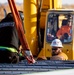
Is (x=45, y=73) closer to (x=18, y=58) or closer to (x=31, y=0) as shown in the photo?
(x=18, y=58)

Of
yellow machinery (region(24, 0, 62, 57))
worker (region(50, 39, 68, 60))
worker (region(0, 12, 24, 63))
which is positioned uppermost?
worker (region(0, 12, 24, 63))

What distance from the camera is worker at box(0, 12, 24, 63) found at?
17.6 ft

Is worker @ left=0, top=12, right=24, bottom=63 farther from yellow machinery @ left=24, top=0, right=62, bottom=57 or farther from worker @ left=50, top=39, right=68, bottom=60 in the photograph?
yellow machinery @ left=24, top=0, right=62, bottom=57

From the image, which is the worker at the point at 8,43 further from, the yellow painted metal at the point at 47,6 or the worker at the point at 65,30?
the yellow painted metal at the point at 47,6

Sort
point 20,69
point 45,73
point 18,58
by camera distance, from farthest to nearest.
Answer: point 18,58
point 20,69
point 45,73

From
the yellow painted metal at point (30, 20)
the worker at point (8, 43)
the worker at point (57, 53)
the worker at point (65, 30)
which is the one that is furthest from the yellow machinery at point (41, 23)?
the worker at point (8, 43)

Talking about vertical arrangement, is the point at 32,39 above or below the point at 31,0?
below

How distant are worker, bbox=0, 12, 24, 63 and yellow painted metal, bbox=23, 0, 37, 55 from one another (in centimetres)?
533

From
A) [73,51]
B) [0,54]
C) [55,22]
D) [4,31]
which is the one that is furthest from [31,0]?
[0,54]

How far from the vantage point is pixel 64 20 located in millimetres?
11938

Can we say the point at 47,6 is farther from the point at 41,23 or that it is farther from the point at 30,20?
the point at 30,20

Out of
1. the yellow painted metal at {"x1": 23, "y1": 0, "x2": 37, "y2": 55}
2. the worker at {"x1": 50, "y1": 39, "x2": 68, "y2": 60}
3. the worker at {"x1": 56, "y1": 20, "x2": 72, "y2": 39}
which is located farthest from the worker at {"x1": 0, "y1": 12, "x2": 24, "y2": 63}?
the yellow painted metal at {"x1": 23, "y1": 0, "x2": 37, "y2": 55}

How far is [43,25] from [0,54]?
7617mm

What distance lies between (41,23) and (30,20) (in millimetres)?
707
